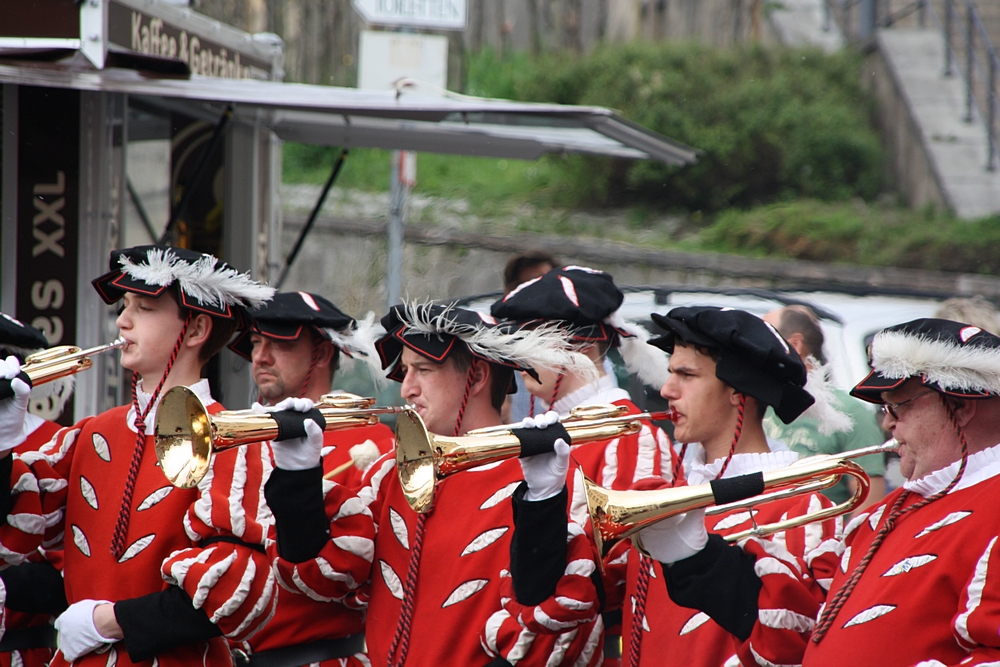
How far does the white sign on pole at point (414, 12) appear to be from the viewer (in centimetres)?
639

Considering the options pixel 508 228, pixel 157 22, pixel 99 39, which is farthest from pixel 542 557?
pixel 508 228

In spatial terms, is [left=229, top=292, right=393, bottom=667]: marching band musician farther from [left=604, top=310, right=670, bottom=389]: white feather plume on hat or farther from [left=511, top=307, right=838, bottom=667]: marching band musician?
[left=511, top=307, right=838, bottom=667]: marching band musician

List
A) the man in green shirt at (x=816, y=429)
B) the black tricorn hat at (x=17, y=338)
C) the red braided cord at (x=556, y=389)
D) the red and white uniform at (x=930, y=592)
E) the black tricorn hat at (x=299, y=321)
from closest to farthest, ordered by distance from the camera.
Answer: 1. the red and white uniform at (x=930, y=592)
2. the black tricorn hat at (x=17, y=338)
3. the red braided cord at (x=556, y=389)
4. the black tricorn hat at (x=299, y=321)
5. the man in green shirt at (x=816, y=429)

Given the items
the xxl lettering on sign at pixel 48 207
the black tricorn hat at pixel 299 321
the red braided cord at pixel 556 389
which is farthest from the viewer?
the xxl lettering on sign at pixel 48 207

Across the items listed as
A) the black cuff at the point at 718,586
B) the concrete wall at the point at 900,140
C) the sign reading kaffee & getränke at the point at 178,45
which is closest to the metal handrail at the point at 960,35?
the concrete wall at the point at 900,140

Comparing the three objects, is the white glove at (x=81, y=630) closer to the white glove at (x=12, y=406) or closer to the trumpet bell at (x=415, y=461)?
the white glove at (x=12, y=406)

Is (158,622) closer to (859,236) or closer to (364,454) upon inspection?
(364,454)

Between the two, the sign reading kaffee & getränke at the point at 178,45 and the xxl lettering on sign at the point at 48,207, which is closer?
the sign reading kaffee & getränke at the point at 178,45

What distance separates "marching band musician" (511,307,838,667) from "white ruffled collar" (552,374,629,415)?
24.5 inches

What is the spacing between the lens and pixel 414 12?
21.2 ft

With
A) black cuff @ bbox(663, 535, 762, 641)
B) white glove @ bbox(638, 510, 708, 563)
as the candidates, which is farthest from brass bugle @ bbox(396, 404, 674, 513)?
black cuff @ bbox(663, 535, 762, 641)

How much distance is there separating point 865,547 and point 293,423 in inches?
57.0

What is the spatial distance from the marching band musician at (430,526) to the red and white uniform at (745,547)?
0.20 m

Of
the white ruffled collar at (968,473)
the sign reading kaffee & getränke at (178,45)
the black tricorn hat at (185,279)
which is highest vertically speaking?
the sign reading kaffee & getränke at (178,45)
